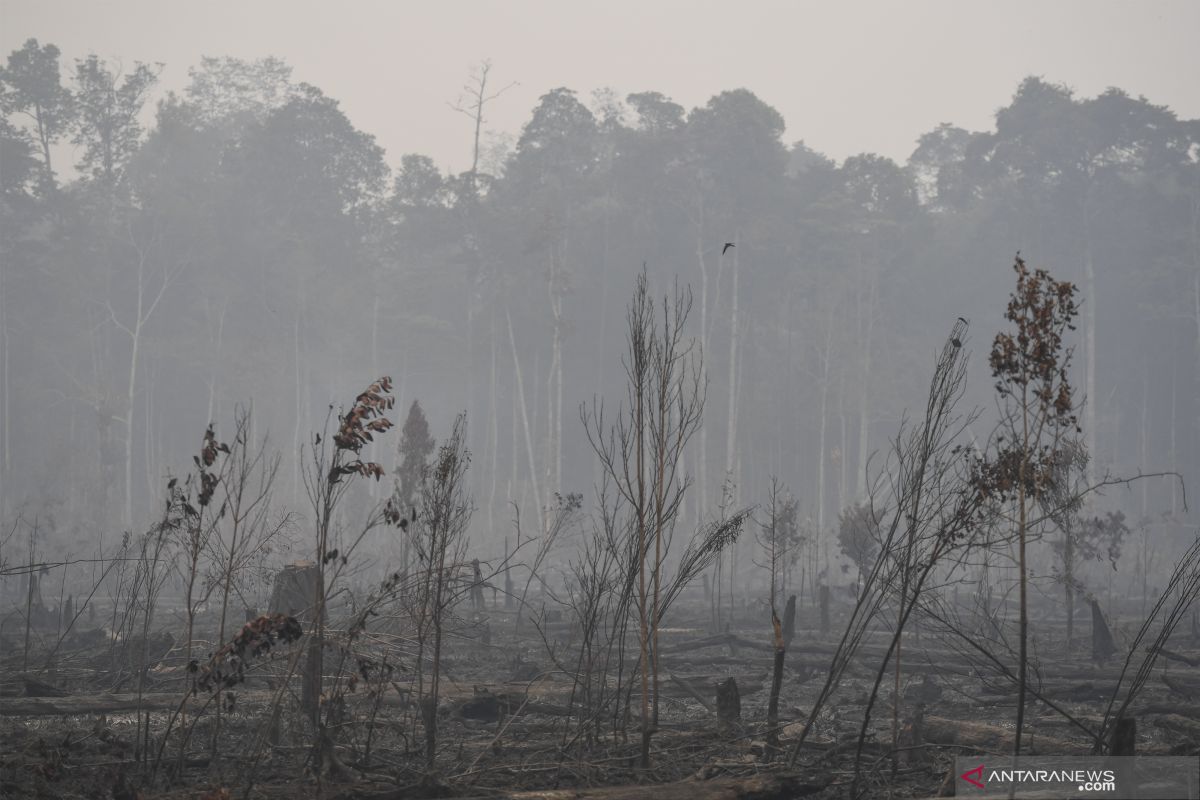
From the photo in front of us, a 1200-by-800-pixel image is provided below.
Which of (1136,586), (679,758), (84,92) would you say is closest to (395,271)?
(84,92)

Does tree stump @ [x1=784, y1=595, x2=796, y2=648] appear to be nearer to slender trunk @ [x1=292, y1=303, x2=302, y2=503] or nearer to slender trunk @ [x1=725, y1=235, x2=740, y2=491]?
slender trunk @ [x1=725, y1=235, x2=740, y2=491]

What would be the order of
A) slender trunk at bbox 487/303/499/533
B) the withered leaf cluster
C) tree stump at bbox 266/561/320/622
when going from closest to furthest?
1. the withered leaf cluster
2. tree stump at bbox 266/561/320/622
3. slender trunk at bbox 487/303/499/533

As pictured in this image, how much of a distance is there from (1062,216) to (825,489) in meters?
17.9

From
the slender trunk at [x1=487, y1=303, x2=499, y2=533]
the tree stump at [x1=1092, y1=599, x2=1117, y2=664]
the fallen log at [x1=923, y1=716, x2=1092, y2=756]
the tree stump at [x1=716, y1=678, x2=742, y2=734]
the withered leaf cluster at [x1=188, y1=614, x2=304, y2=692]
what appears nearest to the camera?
the withered leaf cluster at [x1=188, y1=614, x2=304, y2=692]

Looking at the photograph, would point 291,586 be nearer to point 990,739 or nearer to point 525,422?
point 990,739

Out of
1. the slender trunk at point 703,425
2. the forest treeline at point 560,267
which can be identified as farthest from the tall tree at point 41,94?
the slender trunk at point 703,425

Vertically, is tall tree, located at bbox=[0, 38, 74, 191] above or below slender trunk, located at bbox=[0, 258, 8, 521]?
above

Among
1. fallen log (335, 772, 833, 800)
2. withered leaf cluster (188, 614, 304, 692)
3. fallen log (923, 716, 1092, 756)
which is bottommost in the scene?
fallen log (923, 716, 1092, 756)

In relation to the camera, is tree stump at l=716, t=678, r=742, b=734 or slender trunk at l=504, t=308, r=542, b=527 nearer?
tree stump at l=716, t=678, r=742, b=734

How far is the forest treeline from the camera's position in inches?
1983

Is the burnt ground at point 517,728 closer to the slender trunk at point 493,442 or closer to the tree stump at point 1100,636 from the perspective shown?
the tree stump at point 1100,636

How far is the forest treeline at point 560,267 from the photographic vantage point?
50.4 m

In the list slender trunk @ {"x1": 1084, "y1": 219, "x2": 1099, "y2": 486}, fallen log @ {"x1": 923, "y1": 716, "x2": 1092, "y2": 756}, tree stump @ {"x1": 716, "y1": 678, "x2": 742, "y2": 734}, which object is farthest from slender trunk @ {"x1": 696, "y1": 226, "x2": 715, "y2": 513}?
tree stump @ {"x1": 716, "y1": 678, "x2": 742, "y2": 734}

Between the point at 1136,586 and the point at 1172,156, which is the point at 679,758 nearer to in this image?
the point at 1136,586
